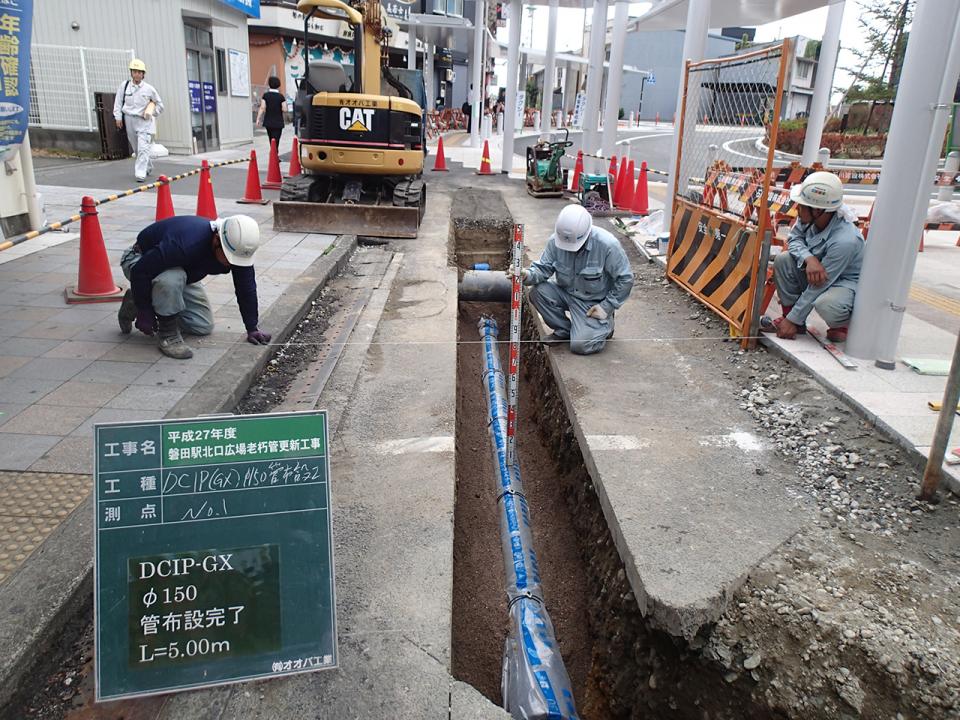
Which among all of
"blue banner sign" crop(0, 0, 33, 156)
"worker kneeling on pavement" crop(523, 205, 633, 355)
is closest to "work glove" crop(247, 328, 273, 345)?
"worker kneeling on pavement" crop(523, 205, 633, 355)

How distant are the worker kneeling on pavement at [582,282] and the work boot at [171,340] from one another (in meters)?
2.56

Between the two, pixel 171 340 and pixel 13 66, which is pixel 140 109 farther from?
pixel 171 340

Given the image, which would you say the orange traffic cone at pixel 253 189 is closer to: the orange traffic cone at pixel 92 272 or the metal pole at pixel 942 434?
the orange traffic cone at pixel 92 272

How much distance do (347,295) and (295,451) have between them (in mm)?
4703

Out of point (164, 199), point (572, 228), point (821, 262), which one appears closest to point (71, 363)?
point (164, 199)

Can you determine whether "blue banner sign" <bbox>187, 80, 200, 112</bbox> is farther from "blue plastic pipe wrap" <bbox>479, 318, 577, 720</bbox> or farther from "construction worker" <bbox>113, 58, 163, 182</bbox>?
"blue plastic pipe wrap" <bbox>479, 318, 577, 720</bbox>

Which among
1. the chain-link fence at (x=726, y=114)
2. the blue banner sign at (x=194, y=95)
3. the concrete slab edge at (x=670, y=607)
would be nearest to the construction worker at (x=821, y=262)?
the chain-link fence at (x=726, y=114)

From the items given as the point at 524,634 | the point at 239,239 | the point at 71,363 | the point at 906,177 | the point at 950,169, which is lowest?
the point at 524,634

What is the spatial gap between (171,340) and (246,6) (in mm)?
15572

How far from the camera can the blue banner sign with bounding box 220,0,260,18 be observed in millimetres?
16400

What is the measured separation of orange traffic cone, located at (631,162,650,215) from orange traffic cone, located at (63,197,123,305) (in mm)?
8508

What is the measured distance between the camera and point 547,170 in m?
13.0

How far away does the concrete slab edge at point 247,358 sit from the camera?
411 centimetres

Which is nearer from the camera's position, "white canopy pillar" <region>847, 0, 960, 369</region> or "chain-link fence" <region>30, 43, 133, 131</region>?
"white canopy pillar" <region>847, 0, 960, 369</region>
